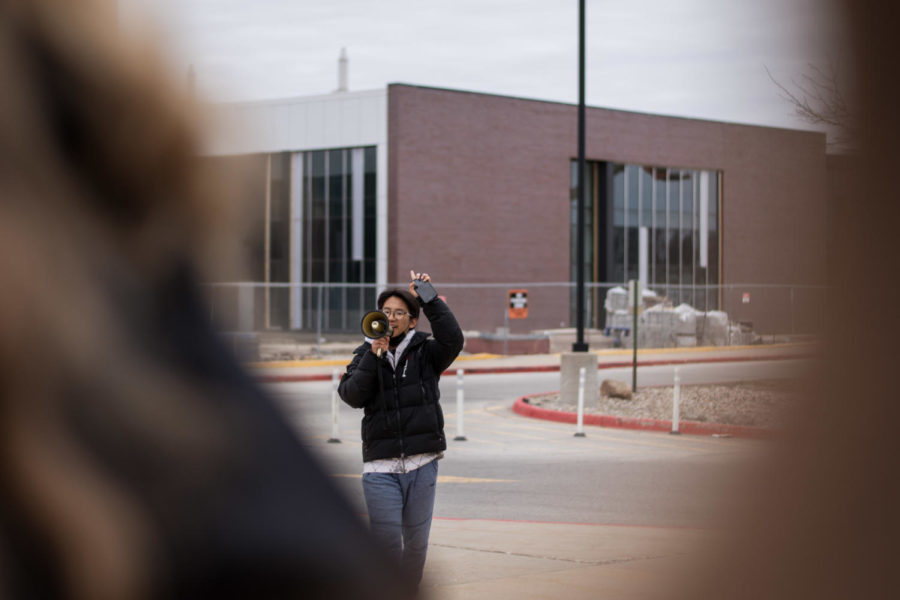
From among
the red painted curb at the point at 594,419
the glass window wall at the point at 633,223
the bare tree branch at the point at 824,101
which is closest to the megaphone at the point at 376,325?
the bare tree branch at the point at 824,101

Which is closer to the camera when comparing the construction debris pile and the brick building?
the construction debris pile

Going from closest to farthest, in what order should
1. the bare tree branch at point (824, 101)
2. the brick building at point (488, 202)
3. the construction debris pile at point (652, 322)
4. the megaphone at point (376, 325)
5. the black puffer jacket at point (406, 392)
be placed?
the bare tree branch at point (824, 101) → the megaphone at point (376, 325) → the black puffer jacket at point (406, 392) → the construction debris pile at point (652, 322) → the brick building at point (488, 202)

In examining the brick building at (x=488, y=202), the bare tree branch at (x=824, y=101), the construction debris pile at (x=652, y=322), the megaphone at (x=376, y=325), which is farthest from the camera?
the brick building at (x=488, y=202)

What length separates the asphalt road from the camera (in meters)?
0.77

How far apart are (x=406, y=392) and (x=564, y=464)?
24.3 feet

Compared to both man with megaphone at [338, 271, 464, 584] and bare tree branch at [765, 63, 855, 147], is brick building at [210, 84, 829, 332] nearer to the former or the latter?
man with megaphone at [338, 271, 464, 584]

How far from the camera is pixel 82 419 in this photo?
2.34ft

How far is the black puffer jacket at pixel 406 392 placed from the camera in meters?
4.82

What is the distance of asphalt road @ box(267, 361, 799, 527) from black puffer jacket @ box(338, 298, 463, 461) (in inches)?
9.9

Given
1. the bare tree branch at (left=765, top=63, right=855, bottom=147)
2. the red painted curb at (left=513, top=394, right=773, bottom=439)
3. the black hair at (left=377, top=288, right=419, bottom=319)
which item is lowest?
the red painted curb at (left=513, top=394, right=773, bottom=439)

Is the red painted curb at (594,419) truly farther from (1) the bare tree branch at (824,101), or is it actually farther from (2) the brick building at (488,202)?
(1) the bare tree branch at (824,101)

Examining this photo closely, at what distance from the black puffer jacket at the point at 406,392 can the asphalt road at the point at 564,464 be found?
0.25 metres

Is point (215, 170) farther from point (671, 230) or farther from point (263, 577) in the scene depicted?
point (671, 230)

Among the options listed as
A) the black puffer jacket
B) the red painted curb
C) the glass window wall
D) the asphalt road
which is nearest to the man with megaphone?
the black puffer jacket
